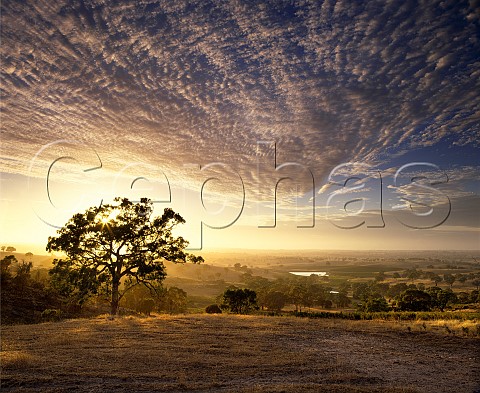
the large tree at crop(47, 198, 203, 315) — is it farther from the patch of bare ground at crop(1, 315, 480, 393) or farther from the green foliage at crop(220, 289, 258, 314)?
the green foliage at crop(220, 289, 258, 314)

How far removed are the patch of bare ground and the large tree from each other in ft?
31.1

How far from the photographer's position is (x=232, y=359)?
1387 centimetres

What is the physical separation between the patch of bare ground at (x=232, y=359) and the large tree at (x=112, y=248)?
9472mm

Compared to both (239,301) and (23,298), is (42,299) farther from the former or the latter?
(239,301)

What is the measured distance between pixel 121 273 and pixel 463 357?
2708 centimetres

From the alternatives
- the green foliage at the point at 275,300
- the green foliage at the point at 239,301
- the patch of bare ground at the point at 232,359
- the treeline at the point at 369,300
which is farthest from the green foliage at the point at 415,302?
the patch of bare ground at the point at 232,359

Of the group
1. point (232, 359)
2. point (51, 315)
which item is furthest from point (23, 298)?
point (232, 359)

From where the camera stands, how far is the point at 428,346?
56.5 ft

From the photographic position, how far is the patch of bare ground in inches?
420

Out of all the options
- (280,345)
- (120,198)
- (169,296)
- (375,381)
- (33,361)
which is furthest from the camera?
(169,296)

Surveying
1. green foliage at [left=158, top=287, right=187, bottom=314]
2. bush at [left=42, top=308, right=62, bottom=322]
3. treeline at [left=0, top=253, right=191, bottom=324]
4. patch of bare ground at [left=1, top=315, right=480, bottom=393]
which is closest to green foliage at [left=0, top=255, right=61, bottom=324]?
treeline at [left=0, top=253, right=191, bottom=324]

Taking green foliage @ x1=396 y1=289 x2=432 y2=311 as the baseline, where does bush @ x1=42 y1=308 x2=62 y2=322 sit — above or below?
above

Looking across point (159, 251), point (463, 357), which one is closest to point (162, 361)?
point (463, 357)

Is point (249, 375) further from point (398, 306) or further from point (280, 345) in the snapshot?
point (398, 306)
